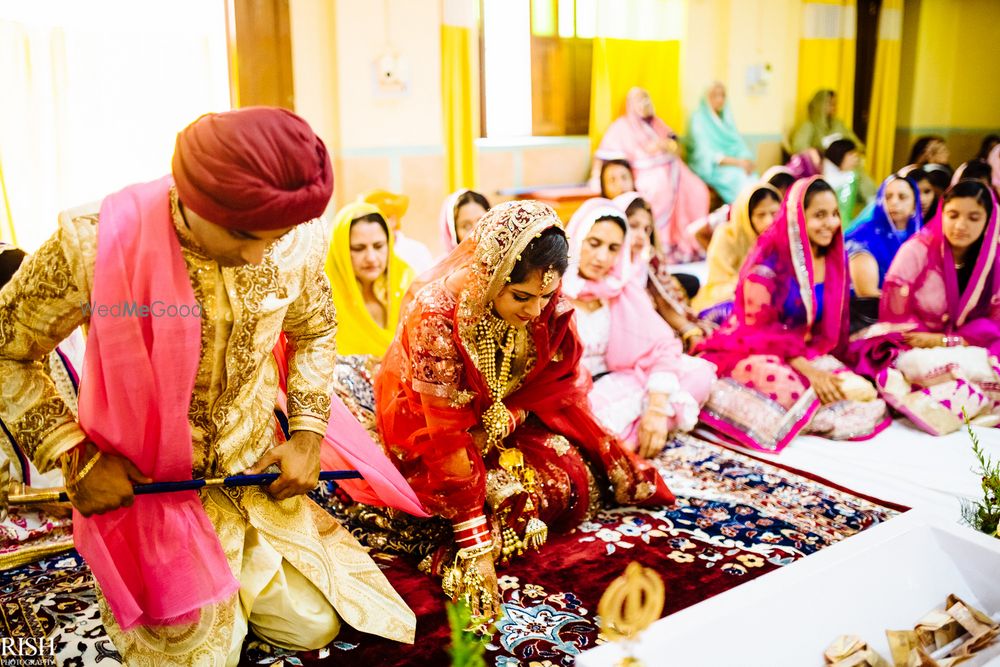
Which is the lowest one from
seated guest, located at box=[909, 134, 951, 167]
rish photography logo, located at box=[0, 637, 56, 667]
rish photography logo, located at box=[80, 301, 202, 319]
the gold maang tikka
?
rish photography logo, located at box=[0, 637, 56, 667]

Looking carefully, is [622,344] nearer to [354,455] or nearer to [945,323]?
[945,323]

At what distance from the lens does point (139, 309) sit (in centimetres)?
149

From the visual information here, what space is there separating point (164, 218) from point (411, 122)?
14.0 ft

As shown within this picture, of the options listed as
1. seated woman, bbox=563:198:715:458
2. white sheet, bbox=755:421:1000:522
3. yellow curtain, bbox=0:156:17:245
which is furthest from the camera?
yellow curtain, bbox=0:156:17:245

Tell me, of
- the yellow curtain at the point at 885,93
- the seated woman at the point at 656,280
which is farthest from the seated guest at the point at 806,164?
the seated woman at the point at 656,280

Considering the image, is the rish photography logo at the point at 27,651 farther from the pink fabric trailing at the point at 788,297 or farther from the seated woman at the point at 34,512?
the pink fabric trailing at the point at 788,297

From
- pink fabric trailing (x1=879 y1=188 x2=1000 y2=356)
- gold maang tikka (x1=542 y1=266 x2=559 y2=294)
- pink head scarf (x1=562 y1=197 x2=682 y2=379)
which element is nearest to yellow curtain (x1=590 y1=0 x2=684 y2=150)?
pink fabric trailing (x1=879 y1=188 x2=1000 y2=356)

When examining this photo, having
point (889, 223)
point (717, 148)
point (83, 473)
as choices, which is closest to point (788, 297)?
point (889, 223)

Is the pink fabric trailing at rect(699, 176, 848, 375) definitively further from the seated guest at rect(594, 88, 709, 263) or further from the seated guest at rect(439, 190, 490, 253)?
the seated guest at rect(594, 88, 709, 263)

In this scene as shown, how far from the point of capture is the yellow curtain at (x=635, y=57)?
6855 millimetres

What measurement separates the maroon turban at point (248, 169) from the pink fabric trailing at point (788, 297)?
7.50 ft

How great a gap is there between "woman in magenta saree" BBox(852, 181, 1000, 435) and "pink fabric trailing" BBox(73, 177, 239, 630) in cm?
264

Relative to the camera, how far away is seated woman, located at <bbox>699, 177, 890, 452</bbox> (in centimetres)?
314

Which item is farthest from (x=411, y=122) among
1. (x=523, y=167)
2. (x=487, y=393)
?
(x=487, y=393)
